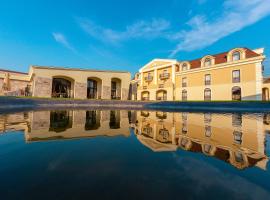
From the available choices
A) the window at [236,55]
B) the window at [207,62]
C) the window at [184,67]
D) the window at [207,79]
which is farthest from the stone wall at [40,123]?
the window at [184,67]

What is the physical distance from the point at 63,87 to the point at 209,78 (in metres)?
29.1

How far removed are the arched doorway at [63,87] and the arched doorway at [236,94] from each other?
29.8m

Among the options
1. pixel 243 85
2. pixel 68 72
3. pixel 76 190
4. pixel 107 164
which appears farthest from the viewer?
pixel 68 72

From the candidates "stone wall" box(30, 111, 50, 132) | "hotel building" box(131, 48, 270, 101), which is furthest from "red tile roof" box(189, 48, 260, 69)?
"stone wall" box(30, 111, 50, 132)

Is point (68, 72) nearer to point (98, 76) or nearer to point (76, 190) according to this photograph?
point (98, 76)

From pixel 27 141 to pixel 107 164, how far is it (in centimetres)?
252

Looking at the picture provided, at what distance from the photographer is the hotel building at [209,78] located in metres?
23.4

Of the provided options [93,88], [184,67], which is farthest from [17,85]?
[184,67]

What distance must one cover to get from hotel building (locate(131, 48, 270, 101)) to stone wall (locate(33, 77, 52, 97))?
69.0ft

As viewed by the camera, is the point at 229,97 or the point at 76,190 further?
the point at 229,97

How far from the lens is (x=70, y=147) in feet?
10.5

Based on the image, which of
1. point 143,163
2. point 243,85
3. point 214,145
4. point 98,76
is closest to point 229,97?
point 243,85

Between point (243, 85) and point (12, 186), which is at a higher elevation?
point (243, 85)

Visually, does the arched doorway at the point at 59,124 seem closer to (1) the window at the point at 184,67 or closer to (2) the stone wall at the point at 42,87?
(2) the stone wall at the point at 42,87
